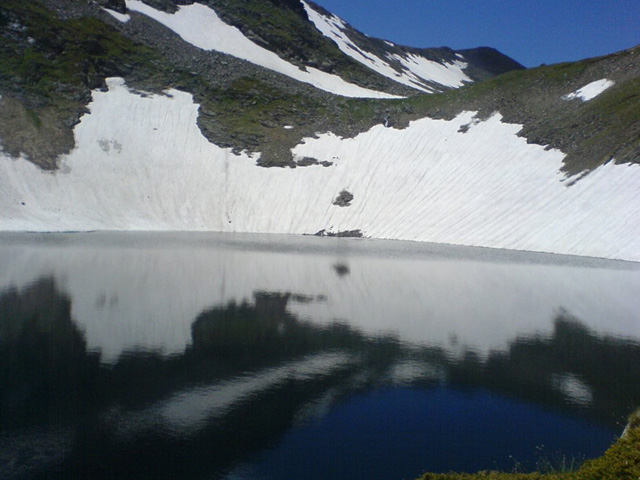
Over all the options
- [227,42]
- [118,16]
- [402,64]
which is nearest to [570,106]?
[227,42]

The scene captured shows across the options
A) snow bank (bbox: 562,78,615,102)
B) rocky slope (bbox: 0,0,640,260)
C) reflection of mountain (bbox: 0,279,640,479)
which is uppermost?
snow bank (bbox: 562,78,615,102)

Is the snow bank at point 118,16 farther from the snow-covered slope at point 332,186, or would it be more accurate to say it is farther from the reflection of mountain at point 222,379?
the reflection of mountain at point 222,379

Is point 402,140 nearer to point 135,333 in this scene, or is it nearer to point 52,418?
point 135,333

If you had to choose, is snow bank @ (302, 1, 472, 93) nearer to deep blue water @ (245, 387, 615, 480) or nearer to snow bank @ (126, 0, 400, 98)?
snow bank @ (126, 0, 400, 98)

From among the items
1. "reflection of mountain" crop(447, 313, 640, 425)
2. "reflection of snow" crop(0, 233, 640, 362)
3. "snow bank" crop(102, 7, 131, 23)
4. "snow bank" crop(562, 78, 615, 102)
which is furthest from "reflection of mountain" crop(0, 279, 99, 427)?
"snow bank" crop(102, 7, 131, 23)

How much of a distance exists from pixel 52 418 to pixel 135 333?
6.25m

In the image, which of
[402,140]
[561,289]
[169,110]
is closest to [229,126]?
[169,110]

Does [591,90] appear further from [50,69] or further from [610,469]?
[610,469]

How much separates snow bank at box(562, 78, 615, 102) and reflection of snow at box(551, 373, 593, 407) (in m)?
52.5

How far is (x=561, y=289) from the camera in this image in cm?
2794

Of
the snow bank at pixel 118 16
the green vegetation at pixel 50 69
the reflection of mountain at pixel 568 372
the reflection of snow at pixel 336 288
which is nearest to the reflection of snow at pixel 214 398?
the reflection of snow at pixel 336 288

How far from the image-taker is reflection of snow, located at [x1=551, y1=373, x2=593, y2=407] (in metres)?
13.6

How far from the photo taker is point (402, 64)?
499ft

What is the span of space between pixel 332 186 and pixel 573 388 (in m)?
50.6
